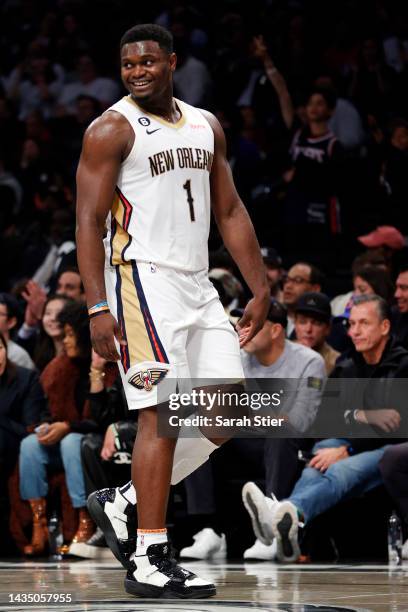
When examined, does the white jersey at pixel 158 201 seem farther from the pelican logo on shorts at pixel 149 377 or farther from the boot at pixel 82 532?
the boot at pixel 82 532

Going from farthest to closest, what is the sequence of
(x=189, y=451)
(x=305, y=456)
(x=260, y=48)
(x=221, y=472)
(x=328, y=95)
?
(x=260, y=48) < (x=328, y=95) < (x=221, y=472) < (x=305, y=456) < (x=189, y=451)

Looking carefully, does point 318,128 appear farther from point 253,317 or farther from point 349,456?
point 253,317

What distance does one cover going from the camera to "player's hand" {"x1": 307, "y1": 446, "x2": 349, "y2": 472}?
621 centimetres

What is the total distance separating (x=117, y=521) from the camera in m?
4.64

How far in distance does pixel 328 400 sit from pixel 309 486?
53 centimetres

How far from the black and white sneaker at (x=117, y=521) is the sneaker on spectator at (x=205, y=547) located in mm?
1569

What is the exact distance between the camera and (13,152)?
1254 centimetres

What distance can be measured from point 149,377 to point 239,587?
0.93 meters

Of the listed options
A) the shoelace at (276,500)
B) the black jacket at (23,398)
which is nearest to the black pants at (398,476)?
the shoelace at (276,500)

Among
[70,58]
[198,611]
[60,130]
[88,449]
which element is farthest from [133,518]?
[70,58]

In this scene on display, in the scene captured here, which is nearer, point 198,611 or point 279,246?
point 198,611

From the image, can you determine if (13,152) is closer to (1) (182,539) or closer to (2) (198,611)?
(1) (182,539)

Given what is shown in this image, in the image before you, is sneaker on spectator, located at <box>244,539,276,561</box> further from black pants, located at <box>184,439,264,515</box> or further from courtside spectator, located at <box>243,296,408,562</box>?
black pants, located at <box>184,439,264,515</box>

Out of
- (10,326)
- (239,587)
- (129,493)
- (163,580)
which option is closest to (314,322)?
(10,326)
